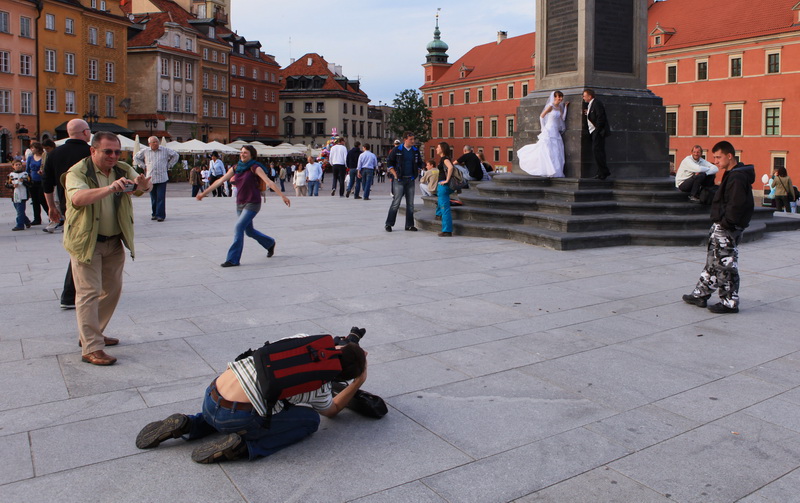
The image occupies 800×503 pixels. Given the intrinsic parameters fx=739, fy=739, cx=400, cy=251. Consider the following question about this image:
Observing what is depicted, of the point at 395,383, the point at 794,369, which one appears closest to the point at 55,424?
the point at 395,383

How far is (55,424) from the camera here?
13.8ft

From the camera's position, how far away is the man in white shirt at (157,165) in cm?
1488

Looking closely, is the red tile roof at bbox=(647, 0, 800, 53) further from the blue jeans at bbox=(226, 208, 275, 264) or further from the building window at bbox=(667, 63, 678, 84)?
the blue jeans at bbox=(226, 208, 275, 264)

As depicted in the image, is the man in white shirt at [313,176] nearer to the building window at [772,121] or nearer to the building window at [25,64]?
the building window at [25,64]

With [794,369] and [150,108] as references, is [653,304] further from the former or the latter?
[150,108]

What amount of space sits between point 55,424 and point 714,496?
3.50 meters

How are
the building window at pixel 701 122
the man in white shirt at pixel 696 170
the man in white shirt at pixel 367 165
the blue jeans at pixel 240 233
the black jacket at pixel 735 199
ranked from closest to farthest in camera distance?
the black jacket at pixel 735 199 → the blue jeans at pixel 240 233 → the man in white shirt at pixel 696 170 → the man in white shirt at pixel 367 165 → the building window at pixel 701 122

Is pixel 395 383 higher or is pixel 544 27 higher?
pixel 544 27

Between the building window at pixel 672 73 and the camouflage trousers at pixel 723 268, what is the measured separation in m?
58.0

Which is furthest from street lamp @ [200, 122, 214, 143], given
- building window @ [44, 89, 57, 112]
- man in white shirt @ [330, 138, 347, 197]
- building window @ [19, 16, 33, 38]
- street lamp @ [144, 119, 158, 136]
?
man in white shirt @ [330, 138, 347, 197]

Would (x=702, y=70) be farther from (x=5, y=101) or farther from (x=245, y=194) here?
(x=245, y=194)

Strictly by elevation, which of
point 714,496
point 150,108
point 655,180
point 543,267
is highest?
point 150,108

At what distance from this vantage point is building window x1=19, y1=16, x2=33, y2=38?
48.3 metres

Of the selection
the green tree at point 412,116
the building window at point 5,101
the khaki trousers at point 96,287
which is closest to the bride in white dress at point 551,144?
the khaki trousers at point 96,287
